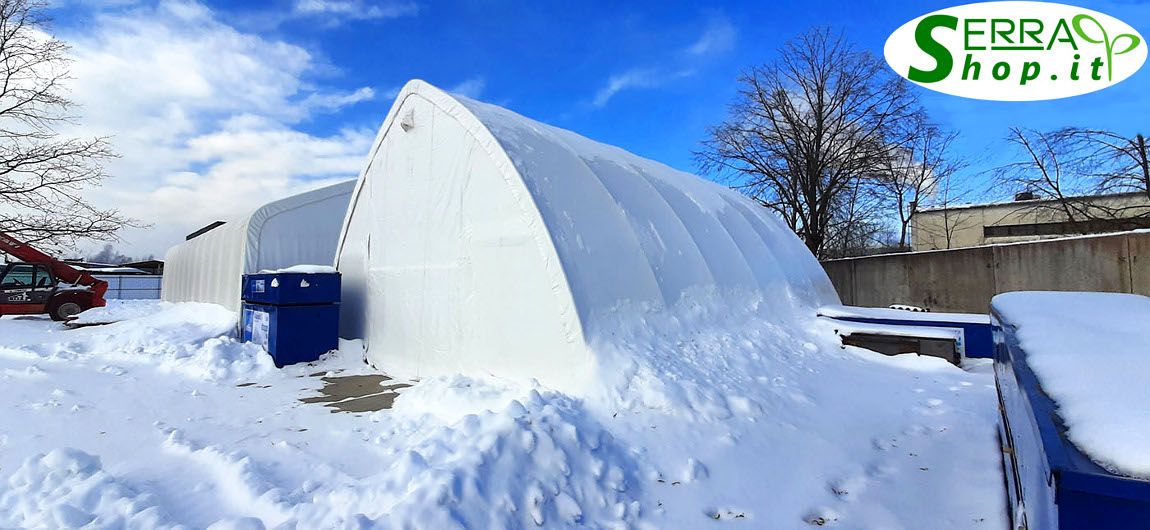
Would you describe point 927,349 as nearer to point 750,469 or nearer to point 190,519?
point 750,469

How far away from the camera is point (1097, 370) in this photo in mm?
1756

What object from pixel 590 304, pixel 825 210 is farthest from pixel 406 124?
pixel 825 210

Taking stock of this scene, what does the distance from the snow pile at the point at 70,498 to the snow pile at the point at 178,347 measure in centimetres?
362

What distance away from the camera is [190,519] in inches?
118

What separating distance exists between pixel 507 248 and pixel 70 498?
397 cm

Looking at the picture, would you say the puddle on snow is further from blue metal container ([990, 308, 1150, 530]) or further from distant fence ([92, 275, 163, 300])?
distant fence ([92, 275, 163, 300])

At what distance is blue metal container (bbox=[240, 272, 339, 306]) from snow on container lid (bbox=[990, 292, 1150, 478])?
8059 millimetres

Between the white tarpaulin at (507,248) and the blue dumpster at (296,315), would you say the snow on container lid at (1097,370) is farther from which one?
the blue dumpster at (296,315)

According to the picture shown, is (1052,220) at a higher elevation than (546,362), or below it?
higher

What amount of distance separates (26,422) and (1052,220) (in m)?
26.1

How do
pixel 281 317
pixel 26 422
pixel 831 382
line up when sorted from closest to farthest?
1. pixel 26 422
2. pixel 831 382
3. pixel 281 317

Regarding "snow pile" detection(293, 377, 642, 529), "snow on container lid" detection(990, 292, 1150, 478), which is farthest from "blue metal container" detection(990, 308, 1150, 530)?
"snow pile" detection(293, 377, 642, 529)

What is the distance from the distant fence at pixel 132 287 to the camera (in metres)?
29.5

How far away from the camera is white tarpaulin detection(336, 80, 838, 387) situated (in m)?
5.55
